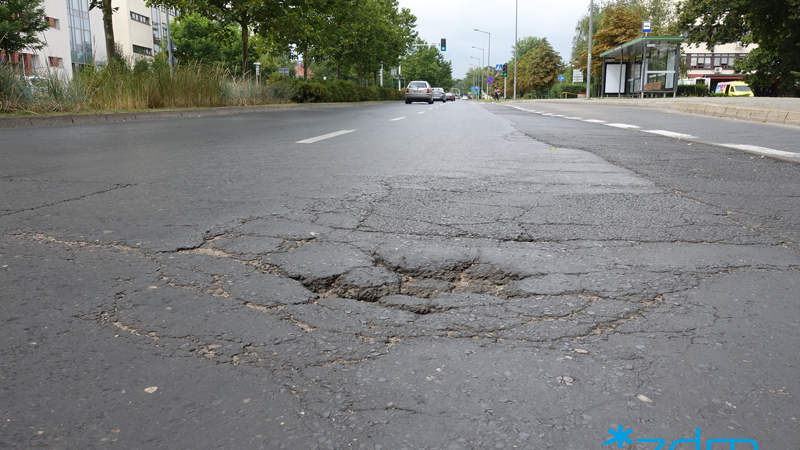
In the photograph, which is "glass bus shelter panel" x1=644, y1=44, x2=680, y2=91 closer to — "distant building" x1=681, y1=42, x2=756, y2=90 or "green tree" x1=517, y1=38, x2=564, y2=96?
"green tree" x1=517, y1=38, x2=564, y2=96

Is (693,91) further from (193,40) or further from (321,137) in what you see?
(321,137)

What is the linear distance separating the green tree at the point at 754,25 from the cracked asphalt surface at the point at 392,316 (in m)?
28.2

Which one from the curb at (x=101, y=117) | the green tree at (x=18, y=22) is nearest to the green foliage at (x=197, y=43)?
the green tree at (x=18, y=22)

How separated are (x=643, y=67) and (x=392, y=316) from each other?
35158 mm

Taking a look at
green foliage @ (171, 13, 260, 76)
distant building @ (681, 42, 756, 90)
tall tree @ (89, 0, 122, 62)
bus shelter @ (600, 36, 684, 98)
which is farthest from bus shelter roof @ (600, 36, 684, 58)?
distant building @ (681, 42, 756, 90)

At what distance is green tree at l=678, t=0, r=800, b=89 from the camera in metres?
28.1

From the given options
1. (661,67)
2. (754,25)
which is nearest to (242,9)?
(661,67)

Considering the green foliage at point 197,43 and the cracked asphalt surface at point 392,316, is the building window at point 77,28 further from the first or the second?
the cracked asphalt surface at point 392,316

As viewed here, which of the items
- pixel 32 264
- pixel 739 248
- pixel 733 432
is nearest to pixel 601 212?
pixel 739 248

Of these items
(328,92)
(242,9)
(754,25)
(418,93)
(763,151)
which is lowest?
(763,151)

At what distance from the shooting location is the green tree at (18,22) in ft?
90.8

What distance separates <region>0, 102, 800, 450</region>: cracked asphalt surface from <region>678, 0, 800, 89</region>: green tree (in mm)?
28163

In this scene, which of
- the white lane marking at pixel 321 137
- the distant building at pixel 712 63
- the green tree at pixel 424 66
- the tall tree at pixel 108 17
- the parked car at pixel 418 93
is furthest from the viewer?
the green tree at pixel 424 66

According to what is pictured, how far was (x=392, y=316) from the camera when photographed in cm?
196
